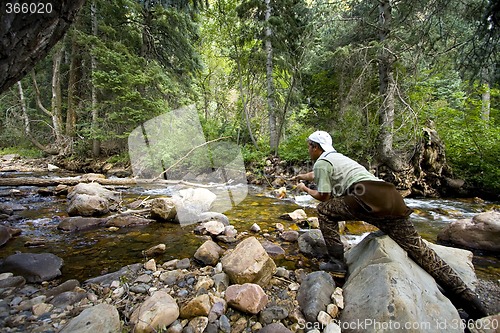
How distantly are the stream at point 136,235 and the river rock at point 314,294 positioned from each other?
665 mm

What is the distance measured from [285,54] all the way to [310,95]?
7.51ft

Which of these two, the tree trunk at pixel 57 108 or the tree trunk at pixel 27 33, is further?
the tree trunk at pixel 57 108

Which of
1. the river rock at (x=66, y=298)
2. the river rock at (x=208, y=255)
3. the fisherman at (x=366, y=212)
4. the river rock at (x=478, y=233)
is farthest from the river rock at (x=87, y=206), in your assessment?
the river rock at (x=478, y=233)

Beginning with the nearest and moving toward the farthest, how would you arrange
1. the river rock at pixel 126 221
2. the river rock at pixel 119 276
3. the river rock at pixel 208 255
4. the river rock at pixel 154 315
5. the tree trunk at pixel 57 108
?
the river rock at pixel 154 315
the river rock at pixel 119 276
the river rock at pixel 208 255
the river rock at pixel 126 221
the tree trunk at pixel 57 108

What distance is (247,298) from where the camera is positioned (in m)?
2.10

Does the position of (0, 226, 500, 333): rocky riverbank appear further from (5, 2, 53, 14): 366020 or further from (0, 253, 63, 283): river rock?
(5, 2, 53, 14): 366020

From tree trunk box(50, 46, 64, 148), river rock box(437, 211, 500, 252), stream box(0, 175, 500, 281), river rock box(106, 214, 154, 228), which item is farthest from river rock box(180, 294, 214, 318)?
tree trunk box(50, 46, 64, 148)

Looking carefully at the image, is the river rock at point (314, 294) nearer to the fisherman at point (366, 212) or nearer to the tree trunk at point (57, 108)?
the fisherman at point (366, 212)

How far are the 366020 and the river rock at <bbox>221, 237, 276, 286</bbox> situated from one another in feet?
9.24

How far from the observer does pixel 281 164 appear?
10.5 m

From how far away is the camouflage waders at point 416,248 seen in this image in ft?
7.40

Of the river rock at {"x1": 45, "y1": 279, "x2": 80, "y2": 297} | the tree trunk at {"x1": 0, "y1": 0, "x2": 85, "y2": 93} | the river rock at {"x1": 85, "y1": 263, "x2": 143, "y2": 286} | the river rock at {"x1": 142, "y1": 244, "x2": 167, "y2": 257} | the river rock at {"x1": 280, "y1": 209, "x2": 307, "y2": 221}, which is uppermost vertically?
the tree trunk at {"x1": 0, "y1": 0, "x2": 85, "y2": 93}

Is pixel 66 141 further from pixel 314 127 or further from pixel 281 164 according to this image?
pixel 314 127

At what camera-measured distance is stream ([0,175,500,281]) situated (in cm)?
310
